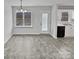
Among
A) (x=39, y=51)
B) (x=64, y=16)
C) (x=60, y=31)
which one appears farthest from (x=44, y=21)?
(x=39, y=51)

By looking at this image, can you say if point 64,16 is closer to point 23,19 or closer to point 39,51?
point 23,19

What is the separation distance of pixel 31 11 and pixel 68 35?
414 centimetres

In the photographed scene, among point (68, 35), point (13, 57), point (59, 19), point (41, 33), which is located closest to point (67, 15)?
point (59, 19)

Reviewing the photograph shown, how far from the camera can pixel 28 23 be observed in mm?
13711

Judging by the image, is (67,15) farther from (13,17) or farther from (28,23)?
(13,17)

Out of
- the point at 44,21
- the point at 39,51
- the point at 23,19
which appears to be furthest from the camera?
the point at 23,19

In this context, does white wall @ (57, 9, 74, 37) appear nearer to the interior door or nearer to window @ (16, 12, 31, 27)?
the interior door

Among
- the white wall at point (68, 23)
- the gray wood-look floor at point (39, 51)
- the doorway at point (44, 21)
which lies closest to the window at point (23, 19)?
the doorway at point (44, 21)

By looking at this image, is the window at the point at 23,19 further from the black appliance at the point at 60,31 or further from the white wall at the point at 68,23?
the black appliance at the point at 60,31

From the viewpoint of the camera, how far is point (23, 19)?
1384 cm

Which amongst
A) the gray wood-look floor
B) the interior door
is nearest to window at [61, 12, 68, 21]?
the interior door

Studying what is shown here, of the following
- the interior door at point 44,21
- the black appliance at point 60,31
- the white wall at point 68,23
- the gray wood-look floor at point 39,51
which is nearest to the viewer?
the gray wood-look floor at point 39,51

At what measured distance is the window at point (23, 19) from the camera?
1364 cm

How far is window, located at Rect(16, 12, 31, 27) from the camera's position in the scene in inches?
537
